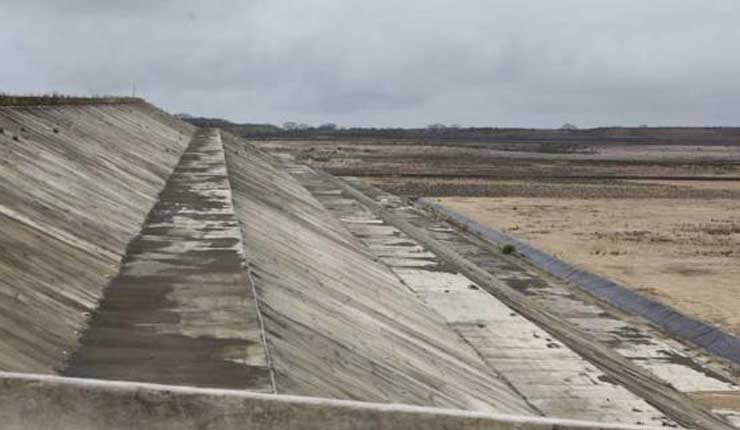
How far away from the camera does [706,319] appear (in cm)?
2280

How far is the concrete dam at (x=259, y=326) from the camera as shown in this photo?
188 inches

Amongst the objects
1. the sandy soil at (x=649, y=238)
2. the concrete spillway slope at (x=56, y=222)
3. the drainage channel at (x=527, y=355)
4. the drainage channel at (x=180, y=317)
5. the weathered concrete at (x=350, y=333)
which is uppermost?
the concrete spillway slope at (x=56, y=222)

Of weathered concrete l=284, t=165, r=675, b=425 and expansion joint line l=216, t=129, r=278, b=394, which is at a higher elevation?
expansion joint line l=216, t=129, r=278, b=394

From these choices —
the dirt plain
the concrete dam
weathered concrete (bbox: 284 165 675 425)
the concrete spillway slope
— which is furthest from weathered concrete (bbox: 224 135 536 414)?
the dirt plain

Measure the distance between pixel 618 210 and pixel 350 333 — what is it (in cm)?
4350

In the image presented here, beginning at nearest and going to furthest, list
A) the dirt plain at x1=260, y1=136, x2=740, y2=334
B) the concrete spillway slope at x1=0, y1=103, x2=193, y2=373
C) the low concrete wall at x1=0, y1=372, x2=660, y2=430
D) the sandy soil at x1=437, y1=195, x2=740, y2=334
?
the low concrete wall at x1=0, y1=372, x2=660, y2=430 < the concrete spillway slope at x1=0, y1=103, x2=193, y2=373 < the sandy soil at x1=437, y1=195, x2=740, y2=334 < the dirt plain at x1=260, y1=136, x2=740, y2=334

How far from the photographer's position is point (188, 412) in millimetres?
4672

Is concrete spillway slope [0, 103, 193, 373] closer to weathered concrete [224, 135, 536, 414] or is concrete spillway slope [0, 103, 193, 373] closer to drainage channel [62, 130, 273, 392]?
drainage channel [62, 130, 273, 392]

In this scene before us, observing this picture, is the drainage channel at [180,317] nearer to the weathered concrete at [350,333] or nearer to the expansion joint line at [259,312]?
the expansion joint line at [259,312]

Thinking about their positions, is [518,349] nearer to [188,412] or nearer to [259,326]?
[259,326]

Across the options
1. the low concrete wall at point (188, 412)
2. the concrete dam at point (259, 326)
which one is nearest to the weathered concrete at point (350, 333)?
the concrete dam at point (259, 326)

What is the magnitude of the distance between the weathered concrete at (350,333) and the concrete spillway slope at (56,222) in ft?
5.21

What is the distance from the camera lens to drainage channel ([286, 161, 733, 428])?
13.0 metres

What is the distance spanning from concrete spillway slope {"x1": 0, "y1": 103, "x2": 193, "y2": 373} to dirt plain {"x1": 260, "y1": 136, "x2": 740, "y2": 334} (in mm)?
13062
